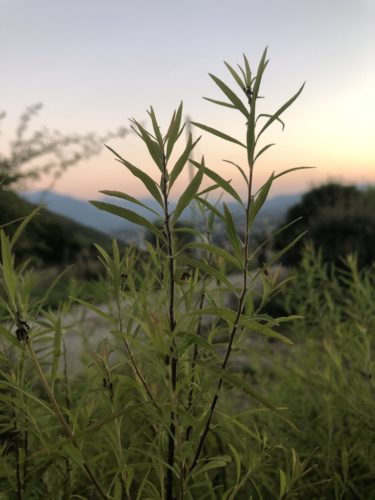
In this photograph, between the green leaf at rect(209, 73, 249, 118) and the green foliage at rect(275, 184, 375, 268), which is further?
the green foliage at rect(275, 184, 375, 268)

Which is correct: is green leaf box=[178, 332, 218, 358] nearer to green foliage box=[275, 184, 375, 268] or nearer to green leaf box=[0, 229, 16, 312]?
green leaf box=[0, 229, 16, 312]

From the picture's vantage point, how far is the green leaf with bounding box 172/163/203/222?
0.60 metres

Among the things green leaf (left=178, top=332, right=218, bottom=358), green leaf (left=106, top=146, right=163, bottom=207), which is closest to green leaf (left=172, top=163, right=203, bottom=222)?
green leaf (left=106, top=146, right=163, bottom=207)

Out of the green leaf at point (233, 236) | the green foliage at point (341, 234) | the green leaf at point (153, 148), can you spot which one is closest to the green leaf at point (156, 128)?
the green leaf at point (153, 148)

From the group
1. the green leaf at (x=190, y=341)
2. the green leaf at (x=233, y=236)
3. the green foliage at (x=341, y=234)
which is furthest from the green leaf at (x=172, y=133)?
the green foliage at (x=341, y=234)

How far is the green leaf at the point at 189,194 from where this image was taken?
60 centimetres

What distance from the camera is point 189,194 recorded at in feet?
1.99

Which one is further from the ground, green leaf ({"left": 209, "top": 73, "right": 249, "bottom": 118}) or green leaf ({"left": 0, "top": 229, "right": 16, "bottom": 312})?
green leaf ({"left": 209, "top": 73, "right": 249, "bottom": 118})

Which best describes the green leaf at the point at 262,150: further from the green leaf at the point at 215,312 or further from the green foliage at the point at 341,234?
the green foliage at the point at 341,234

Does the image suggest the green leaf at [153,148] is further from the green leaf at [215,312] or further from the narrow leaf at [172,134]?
the green leaf at [215,312]

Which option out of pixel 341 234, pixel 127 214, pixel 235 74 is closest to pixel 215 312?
pixel 127 214

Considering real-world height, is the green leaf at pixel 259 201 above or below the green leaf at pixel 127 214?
above

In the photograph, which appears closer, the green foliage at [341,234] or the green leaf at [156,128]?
the green leaf at [156,128]

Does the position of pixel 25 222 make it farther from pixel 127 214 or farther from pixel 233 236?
pixel 233 236
